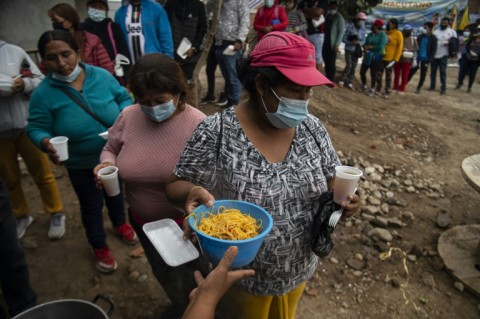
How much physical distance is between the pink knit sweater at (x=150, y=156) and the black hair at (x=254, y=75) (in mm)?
622

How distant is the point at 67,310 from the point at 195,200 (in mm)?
1173

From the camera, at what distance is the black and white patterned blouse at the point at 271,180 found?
176cm

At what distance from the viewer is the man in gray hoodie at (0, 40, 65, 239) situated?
3275 millimetres

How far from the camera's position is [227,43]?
6156 millimetres

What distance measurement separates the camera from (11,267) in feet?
8.25

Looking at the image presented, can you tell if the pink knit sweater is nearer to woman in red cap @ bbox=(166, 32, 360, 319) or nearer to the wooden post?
woman in red cap @ bbox=(166, 32, 360, 319)

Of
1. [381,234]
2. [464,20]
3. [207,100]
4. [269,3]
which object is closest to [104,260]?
[381,234]

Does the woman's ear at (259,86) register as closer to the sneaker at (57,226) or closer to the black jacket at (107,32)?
the black jacket at (107,32)

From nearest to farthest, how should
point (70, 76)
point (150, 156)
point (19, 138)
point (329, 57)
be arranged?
A: point (150, 156), point (70, 76), point (19, 138), point (329, 57)

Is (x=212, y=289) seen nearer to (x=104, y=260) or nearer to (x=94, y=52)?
(x=104, y=260)

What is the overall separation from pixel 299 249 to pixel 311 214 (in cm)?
21

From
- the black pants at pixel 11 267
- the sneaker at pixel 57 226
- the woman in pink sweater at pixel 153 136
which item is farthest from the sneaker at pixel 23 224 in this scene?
the woman in pink sweater at pixel 153 136

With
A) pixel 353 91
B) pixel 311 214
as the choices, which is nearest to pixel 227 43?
pixel 311 214

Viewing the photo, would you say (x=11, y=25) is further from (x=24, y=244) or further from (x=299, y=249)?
(x=299, y=249)
